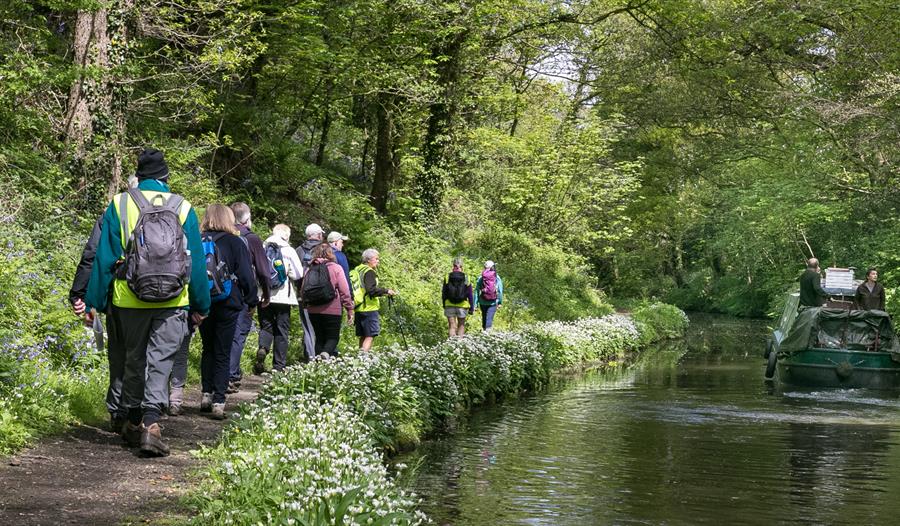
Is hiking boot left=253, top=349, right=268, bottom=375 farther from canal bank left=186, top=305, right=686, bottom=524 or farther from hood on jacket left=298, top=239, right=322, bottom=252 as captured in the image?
canal bank left=186, top=305, right=686, bottom=524

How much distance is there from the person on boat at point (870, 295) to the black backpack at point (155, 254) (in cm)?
1610

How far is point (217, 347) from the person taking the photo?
9000mm

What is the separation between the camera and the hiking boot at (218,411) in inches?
364

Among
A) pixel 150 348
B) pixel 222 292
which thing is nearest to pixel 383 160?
pixel 222 292

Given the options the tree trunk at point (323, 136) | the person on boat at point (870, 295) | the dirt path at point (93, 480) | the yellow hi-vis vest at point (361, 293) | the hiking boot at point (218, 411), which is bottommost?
the dirt path at point (93, 480)

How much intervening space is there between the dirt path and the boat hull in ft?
41.2

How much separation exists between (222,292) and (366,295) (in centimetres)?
391

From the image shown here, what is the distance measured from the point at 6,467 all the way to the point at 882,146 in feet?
66.5

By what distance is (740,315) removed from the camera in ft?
184

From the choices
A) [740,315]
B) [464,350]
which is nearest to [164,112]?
[464,350]

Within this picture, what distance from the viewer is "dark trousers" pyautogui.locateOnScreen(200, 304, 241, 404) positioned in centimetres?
898

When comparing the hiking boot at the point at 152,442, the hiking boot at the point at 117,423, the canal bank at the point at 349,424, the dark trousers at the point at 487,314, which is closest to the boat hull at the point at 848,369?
the canal bank at the point at 349,424

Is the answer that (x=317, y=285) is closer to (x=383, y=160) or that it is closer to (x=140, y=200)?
(x=140, y=200)

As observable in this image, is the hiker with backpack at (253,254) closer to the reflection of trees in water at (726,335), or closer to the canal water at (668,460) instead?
the canal water at (668,460)
